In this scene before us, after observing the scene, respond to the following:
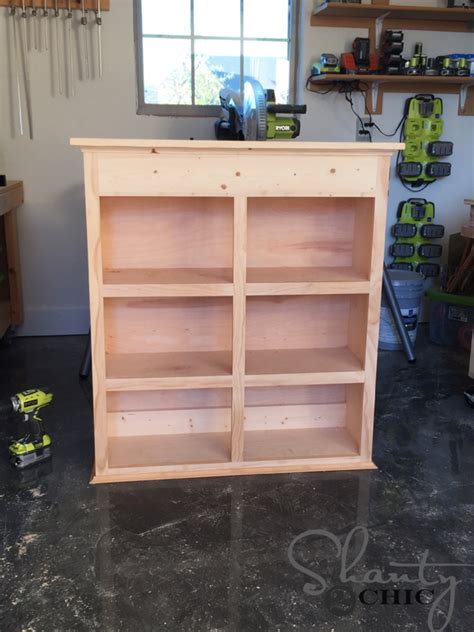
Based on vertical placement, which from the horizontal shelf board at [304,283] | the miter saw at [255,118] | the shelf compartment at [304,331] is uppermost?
the miter saw at [255,118]

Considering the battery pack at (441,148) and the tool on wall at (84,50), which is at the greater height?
the tool on wall at (84,50)

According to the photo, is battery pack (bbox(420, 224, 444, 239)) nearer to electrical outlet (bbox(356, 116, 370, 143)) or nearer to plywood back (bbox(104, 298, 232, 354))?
electrical outlet (bbox(356, 116, 370, 143))

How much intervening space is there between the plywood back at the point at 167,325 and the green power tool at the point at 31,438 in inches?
12.0

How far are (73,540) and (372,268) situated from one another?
4.08 ft

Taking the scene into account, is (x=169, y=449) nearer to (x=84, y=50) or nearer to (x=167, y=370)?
(x=167, y=370)

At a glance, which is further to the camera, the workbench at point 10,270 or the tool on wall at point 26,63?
the workbench at point 10,270

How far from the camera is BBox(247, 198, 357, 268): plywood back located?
220cm

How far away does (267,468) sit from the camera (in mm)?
2141

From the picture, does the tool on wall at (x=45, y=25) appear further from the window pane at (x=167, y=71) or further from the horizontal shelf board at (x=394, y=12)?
the horizontal shelf board at (x=394, y=12)

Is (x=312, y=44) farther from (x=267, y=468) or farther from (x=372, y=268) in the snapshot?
(x=267, y=468)

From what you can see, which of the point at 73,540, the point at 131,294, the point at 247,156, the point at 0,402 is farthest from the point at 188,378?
the point at 0,402

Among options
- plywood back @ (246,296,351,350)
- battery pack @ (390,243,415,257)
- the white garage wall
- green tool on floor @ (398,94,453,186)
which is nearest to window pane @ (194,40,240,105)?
the white garage wall

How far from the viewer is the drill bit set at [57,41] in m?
3.29

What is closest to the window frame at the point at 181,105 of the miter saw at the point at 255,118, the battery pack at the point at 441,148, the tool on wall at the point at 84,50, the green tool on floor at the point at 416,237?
the tool on wall at the point at 84,50
